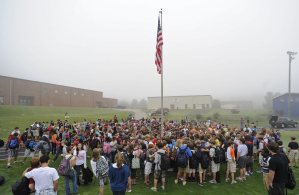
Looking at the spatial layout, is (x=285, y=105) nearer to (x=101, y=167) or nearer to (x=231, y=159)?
(x=231, y=159)

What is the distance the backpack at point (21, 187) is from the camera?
3.47 m

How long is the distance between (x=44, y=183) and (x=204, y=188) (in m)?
5.55

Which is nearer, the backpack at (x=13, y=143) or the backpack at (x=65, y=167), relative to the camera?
the backpack at (x=65, y=167)

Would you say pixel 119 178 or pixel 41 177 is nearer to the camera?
pixel 41 177

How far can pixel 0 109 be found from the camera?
104 feet

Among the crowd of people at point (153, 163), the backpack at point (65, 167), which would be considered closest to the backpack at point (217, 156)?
the crowd of people at point (153, 163)

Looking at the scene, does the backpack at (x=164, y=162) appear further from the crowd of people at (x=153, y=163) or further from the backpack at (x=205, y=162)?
the backpack at (x=205, y=162)

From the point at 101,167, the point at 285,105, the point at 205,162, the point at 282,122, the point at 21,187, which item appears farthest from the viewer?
the point at 285,105

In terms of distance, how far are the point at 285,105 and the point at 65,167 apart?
50.7 meters

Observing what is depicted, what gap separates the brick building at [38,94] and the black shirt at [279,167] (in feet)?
170

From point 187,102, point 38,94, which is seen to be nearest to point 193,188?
point 38,94

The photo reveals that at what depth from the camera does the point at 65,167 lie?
5.24 metres

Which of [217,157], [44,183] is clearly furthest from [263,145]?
[44,183]

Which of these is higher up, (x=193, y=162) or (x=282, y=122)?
(x=193, y=162)
